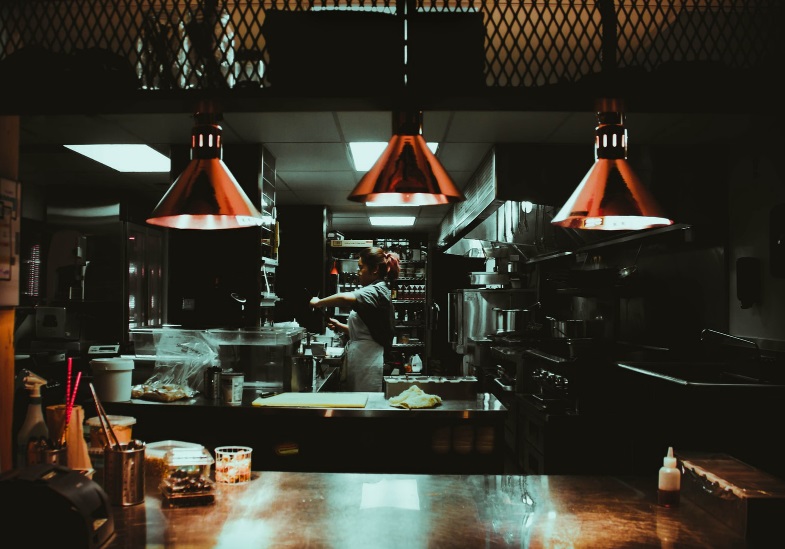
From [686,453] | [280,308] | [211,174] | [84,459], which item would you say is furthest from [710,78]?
[280,308]

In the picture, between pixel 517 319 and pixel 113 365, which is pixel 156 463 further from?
pixel 517 319

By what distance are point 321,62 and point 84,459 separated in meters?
1.51

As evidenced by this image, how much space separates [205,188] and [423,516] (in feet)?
4.21

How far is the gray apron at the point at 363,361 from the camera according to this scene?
5.40m

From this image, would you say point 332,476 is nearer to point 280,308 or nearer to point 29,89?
point 29,89

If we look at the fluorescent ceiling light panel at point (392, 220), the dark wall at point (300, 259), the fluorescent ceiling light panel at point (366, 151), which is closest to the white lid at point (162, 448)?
the fluorescent ceiling light panel at point (366, 151)

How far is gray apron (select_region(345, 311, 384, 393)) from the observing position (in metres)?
5.40

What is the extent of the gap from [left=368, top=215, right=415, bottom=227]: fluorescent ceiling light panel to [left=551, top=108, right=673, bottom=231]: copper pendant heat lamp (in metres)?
8.49

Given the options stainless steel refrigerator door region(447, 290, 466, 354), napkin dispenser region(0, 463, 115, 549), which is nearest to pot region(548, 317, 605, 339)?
stainless steel refrigerator door region(447, 290, 466, 354)

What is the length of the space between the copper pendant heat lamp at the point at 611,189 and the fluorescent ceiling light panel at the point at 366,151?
3507mm

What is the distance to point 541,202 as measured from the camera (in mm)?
5570

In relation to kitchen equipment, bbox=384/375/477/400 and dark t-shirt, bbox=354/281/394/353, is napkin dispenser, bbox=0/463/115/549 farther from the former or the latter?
dark t-shirt, bbox=354/281/394/353

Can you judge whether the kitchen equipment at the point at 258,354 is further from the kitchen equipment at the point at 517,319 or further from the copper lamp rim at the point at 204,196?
the kitchen equipment at the point at 517,319

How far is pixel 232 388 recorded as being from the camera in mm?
3924
